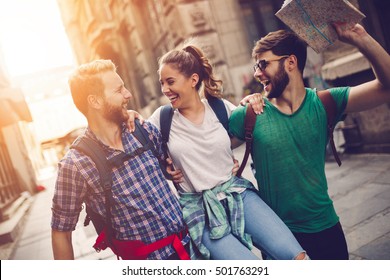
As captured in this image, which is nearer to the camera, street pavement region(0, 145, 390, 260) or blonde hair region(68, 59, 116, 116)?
blonde hair region(68, 59, 116, 116)

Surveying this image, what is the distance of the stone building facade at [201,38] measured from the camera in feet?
7.89

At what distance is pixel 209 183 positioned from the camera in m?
1.42

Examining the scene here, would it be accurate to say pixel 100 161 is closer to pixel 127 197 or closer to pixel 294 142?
pixel 127 197

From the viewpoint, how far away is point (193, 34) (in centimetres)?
505

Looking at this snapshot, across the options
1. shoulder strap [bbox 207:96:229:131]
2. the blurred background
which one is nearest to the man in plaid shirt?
shoulder strap [bbox 207:96:229:131]

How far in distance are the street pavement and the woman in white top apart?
1087 millimetres

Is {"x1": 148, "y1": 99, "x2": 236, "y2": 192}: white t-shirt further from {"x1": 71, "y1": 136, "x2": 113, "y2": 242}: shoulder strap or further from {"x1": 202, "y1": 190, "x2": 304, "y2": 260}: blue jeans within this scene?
{"x1": 71, "y1": 136, "x2": 113, "y2": 242}: shoulder strap

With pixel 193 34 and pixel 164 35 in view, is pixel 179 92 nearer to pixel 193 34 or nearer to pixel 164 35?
pixel 164 35

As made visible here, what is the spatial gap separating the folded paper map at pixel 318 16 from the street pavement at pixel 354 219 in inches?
56.2

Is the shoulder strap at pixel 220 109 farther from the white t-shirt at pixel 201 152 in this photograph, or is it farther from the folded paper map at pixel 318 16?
the folded paper map at pixel 318 16

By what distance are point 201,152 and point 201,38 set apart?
432 cm

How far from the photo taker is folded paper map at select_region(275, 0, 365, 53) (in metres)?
1.22

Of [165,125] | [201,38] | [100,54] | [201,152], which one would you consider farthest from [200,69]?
[201,38]
